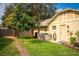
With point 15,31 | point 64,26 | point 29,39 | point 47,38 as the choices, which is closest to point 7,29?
point 15,31

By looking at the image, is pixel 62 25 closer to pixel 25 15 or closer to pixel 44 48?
pixel 44 48

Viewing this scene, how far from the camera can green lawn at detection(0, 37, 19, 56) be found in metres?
8.45

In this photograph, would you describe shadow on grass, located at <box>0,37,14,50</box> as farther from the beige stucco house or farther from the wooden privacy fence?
the beige stucco house

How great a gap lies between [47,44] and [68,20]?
49.1 inches

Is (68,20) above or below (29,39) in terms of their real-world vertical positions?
above

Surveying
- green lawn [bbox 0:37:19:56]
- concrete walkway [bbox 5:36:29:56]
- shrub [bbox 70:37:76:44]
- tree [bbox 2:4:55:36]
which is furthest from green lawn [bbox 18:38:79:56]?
tree [bbox 2:4:55:36]

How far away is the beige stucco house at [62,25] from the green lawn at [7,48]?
1103 mm

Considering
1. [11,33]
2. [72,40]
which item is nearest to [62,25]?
[72,40]

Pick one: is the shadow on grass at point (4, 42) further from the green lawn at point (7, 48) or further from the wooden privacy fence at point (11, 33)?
the wooden privacy fence at point (11, 33)

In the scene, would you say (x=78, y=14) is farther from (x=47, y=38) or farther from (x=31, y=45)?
(x=31, y=45)

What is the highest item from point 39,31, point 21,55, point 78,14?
point 78,14

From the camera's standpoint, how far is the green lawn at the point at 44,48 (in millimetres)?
8438

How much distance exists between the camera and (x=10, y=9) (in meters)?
8.70

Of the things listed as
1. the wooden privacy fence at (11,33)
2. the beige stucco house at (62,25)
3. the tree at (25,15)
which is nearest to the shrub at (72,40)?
the beige stucco house at (62,25)
